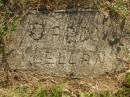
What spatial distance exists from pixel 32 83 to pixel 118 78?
1.08 m

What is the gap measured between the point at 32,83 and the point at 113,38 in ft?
3.73

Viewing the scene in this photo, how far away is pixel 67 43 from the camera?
4836 millimetres

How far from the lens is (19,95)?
4551 millimetres

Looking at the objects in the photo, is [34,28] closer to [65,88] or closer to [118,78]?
[65,88]

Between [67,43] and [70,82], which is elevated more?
[67,43]

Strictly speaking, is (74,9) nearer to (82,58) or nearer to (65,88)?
(82,58)

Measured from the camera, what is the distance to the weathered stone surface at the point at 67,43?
186 inches

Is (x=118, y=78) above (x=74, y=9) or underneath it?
underneath

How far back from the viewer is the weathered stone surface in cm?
473

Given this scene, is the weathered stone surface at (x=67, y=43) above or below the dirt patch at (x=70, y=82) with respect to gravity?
above

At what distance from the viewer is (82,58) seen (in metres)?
4.92

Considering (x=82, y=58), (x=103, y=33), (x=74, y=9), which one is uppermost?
(x=74, y=9)

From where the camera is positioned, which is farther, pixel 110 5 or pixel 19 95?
pixel 110 5

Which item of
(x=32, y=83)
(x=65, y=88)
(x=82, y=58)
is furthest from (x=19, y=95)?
(x=82, y=58)
